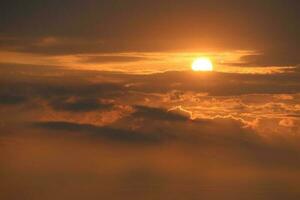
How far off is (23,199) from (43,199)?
15.9ft

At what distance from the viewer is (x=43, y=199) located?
7776 inches

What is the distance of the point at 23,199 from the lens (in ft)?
639
